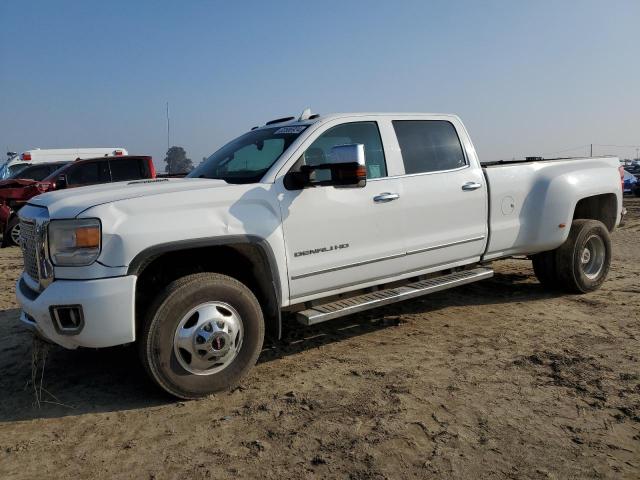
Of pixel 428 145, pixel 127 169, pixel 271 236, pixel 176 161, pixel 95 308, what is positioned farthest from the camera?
pixel 176 161

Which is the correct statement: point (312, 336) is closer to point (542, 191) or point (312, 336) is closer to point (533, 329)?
point (533, 329)

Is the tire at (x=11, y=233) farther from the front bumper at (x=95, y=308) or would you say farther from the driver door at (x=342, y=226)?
the driver door at (x=342, y=226)

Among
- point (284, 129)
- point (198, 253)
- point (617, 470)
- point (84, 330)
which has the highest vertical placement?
point (284, 129)

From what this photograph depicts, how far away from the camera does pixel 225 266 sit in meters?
3.92

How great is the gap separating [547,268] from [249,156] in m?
3.68

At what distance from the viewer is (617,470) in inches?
104

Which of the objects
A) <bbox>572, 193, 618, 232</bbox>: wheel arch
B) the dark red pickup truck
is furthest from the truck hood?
the dark red pickup truck

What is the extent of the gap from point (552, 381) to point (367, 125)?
2469 mm

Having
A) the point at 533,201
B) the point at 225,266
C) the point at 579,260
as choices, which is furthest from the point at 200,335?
the point at 579,260

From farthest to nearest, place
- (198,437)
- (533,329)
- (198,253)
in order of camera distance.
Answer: (533,329) < (198,253) < (198,437)

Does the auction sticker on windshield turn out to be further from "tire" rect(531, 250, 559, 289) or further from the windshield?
"tire" rect(531, 250, 559, 289)

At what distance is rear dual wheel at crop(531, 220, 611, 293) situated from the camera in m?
5.83

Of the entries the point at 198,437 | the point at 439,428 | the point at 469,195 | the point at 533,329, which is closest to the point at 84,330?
the point at 198,437

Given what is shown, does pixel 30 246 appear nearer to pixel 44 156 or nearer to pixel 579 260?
pixel 579 260
